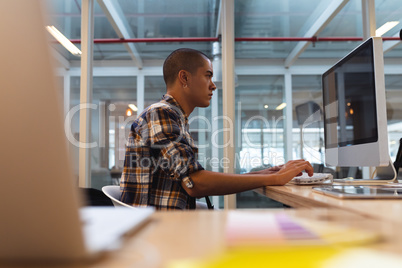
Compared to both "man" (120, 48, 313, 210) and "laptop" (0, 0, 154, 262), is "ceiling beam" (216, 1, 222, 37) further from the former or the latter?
"laptop" (0, 0, 154, 262)

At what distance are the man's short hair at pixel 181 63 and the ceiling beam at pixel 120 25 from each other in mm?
1757

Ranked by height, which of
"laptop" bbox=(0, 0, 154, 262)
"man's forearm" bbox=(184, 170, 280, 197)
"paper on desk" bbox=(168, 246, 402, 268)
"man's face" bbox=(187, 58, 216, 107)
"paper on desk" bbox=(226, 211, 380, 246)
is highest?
"man's face" bbox=(187, 58, 216, 107)

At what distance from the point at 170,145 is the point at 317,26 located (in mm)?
2860

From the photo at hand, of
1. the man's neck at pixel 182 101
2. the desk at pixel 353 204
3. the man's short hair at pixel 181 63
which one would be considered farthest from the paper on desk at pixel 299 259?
the man's short hair at pixel 181 63

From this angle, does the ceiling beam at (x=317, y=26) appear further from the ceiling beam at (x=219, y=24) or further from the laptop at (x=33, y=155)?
the laptop at (x=33, y=155)

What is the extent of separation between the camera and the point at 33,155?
301 mm

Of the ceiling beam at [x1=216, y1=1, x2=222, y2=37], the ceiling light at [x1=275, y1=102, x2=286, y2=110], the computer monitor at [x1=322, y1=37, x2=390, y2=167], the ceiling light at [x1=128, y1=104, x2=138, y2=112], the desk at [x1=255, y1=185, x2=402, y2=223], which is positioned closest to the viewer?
the desk at [x1=255, y1=185, x2=402, y2=223]

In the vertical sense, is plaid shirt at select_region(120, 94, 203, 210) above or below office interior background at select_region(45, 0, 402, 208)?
below

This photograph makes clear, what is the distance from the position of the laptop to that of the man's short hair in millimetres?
1787

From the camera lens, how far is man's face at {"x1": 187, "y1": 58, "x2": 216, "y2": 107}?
6.70 feet

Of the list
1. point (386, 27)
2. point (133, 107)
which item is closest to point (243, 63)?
point (133, 107)

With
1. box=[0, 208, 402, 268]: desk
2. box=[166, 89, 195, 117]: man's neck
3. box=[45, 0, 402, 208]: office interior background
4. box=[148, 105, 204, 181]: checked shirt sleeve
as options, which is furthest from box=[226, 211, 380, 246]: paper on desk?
box=[45, 0, 402, 208]: office interior background

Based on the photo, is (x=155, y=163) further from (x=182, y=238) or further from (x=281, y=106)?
(x=281, y=106)

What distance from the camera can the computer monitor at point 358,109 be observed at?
4.85 feet
